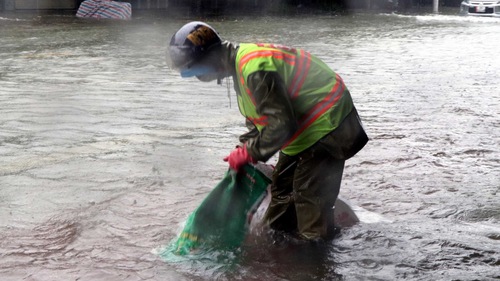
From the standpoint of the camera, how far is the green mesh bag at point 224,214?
428 centimetres

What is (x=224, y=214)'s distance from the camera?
14.1 feet

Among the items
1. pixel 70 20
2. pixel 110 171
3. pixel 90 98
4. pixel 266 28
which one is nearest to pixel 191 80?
pixel 90 98

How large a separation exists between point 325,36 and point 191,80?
934cm

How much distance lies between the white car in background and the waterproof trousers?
25429mm

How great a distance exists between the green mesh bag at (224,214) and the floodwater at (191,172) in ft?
0.49

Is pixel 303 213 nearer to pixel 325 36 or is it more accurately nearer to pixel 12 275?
pixel 12 275

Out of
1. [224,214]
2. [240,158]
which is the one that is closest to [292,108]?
[240,158]

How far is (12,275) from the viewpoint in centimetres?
403

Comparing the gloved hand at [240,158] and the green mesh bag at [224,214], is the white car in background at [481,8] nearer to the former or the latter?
the green mesh bag at [224,214]

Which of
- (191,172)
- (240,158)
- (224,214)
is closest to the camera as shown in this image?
(240,158)

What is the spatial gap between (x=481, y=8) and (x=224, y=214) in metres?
25.9

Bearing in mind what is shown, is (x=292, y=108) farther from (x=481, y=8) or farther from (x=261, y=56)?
(x=481, y=8)

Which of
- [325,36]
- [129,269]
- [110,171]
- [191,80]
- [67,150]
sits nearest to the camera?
[129,269]

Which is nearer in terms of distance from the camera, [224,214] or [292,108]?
[292,108]
